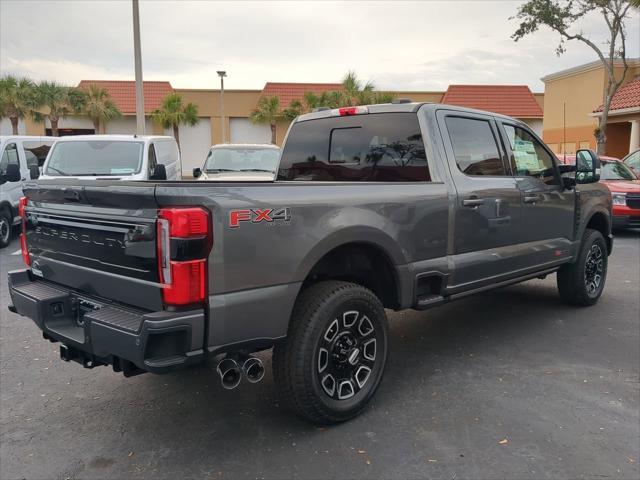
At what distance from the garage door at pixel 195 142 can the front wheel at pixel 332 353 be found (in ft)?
108

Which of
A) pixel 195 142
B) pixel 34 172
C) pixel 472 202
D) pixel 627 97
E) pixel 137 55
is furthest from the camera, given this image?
pixel 195 142

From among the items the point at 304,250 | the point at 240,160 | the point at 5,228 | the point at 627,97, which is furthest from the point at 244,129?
the point at 304,250

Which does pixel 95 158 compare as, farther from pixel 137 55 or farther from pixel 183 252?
pixel 183 252

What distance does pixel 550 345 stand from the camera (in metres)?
5.03

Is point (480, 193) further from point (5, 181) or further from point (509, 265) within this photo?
point (5, 181)

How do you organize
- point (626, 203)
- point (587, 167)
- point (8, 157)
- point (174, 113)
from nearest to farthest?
point (587, 167) → point (8, 157) → point (626, 203) → point (174, 113)

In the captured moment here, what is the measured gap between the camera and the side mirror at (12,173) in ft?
35.0

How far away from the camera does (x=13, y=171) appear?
35.5 feet

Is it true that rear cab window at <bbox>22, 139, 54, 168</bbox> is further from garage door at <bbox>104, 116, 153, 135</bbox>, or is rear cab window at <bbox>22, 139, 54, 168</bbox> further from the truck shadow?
garage door at <bbox>104, 116, 153, 135</bbox>

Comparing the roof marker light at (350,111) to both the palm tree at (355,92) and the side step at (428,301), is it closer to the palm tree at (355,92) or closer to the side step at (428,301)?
the side step at (428,301)

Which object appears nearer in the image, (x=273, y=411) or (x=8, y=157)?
(x=273, y=411)

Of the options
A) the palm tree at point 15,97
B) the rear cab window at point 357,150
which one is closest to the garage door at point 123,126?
the palm tree at point 15,97

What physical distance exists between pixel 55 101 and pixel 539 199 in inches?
1213

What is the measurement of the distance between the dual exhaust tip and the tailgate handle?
1.27m
